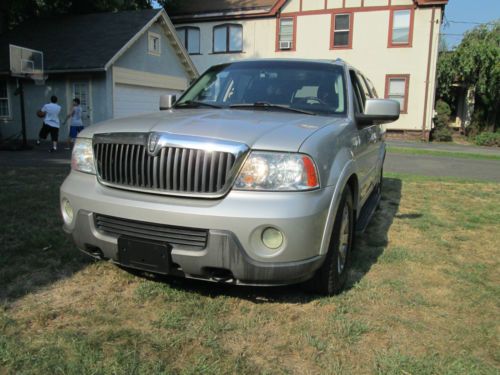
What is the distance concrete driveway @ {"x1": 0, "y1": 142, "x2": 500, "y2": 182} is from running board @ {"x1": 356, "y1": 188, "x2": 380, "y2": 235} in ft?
17.0

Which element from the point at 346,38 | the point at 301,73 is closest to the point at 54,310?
the point at 301,73

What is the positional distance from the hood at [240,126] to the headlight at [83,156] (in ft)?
0.20

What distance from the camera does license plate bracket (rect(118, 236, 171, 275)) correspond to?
9.12 feet

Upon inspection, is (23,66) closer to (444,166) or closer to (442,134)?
(444,166)

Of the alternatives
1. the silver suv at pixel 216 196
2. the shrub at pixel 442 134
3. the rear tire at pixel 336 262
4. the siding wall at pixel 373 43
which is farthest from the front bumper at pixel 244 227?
the shrub at pixel 442 134

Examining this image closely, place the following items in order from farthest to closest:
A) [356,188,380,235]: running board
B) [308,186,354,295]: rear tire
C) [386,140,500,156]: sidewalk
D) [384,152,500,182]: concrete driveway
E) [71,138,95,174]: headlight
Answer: [386,140,500,156]: sidewalk → [384,152,500,182]: concrete driveway → [356,188,380,235]: running board → [71,138,95,174]: headlight → [308,186,354,295]: rear tire

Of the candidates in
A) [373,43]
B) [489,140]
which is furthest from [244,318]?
[489,140]

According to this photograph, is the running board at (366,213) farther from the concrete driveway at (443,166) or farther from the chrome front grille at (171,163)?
the concrete driveway at (443,166)

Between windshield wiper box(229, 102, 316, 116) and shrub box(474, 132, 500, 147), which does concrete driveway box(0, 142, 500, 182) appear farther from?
shrub box(474, 132, 500, 147)

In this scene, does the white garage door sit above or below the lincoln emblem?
above

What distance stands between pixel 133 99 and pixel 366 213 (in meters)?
15.0

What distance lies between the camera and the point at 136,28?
17828 mm

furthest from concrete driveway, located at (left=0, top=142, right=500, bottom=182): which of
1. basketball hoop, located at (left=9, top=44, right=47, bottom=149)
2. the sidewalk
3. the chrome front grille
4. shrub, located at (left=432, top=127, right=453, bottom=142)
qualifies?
shrub, located at (left=432, top=127, right=453, bottom=142)

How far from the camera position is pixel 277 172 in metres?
2.71
